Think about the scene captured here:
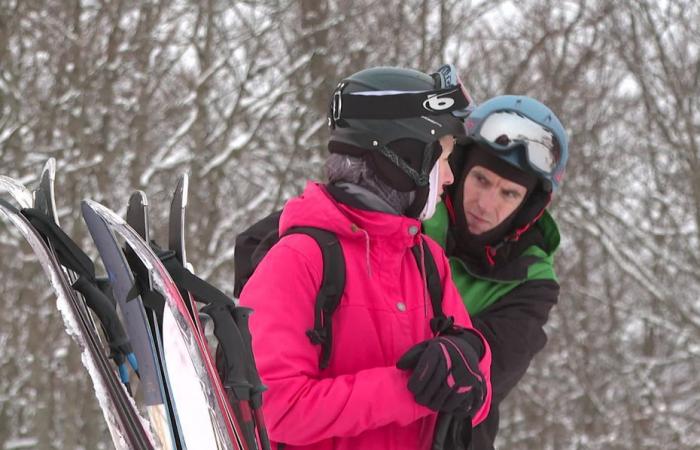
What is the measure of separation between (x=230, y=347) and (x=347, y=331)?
0.62 metres

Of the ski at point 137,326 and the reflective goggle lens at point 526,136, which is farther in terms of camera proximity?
the reflective goggle lens at point 526,136

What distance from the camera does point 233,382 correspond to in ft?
4.99

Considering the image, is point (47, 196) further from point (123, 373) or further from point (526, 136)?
point (526, 136)

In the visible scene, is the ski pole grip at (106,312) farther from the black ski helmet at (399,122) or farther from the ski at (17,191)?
the black ski helmet at (399,122)

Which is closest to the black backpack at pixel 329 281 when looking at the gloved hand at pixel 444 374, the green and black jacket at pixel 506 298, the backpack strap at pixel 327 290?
the backpack strap at pixel 327 290

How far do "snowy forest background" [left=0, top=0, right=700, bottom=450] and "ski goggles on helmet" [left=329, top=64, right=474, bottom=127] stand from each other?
25.6 ft

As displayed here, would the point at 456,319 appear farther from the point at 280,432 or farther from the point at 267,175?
the point at 267,175

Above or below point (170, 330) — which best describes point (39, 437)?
below

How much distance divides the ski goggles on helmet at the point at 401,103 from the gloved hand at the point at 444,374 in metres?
0.52

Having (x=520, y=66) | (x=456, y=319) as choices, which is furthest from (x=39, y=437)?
(x=456, y=319)

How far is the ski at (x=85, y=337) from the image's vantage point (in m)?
1.43

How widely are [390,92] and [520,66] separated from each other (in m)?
10.9

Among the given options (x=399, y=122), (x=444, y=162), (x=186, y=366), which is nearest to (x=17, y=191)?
(x=186, y=366)

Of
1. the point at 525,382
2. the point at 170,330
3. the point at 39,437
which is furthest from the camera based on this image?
the point at 525,382
